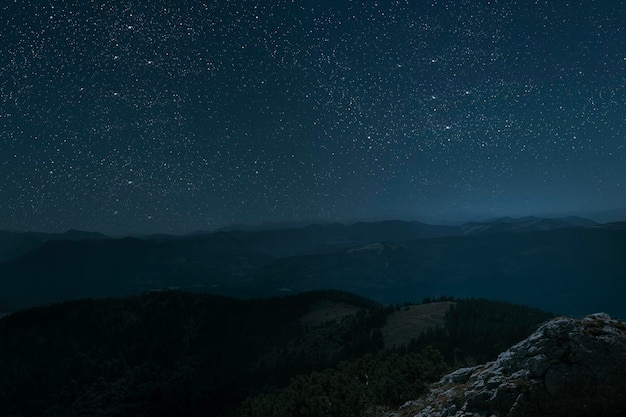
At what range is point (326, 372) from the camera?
2131 inches

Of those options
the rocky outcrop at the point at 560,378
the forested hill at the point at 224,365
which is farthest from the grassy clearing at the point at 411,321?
the rocky outcrop at the point at 560,378

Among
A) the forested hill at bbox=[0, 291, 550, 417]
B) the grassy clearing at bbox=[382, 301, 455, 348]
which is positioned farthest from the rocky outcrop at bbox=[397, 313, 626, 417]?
the grassy clearing at bbox=[382, 301, 455, 348]

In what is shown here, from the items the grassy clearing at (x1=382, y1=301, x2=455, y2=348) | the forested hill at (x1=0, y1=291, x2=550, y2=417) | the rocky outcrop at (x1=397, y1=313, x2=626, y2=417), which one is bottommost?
the forested hill at (x1=0, y1=291, x2=550, y2=417)

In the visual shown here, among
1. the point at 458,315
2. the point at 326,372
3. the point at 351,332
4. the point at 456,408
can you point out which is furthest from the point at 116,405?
the point at 456,408

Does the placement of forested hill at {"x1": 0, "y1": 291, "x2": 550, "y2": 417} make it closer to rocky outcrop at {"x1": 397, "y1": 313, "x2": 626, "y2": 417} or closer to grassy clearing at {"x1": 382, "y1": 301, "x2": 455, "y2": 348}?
grassy clearing at {"x1": 382, "y1": 301, "x2": 455, "y2": 348}

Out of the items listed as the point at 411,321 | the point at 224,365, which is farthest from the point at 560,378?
the point at 224,365

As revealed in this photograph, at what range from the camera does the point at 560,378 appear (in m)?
18.8

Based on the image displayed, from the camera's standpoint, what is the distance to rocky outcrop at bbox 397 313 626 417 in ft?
59.3

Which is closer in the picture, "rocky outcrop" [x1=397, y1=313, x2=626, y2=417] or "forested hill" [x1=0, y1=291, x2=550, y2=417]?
"rocky outcrop" [x1=397, y1=313, x2=626, y2=417]

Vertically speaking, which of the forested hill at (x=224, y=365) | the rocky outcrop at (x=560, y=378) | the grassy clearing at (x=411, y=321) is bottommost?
the forested hill at (x=224, y=365)

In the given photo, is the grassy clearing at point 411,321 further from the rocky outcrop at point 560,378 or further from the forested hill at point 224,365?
the rocky outcrop at point 560,378

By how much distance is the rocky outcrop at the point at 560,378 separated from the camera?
1808cm

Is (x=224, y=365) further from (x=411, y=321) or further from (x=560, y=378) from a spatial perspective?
(x=560, y=378)

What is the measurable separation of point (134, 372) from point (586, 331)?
189 metres
